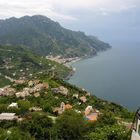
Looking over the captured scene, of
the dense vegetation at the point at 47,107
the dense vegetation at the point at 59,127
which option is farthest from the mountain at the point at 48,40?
the dense vegetation at the point at 59,127

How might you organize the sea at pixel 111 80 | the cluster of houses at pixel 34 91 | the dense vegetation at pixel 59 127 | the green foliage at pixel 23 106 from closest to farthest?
the dense vegetation at pixel 59 127, the green foliage at pixel 23 106, the cluster of houses at pixel 34 91, the sea at pixel 111 80

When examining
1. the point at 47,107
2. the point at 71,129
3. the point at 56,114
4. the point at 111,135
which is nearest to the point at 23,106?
the point at 47,107

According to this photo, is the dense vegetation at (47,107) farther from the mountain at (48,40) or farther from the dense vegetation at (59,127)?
the mountain at (48,40)

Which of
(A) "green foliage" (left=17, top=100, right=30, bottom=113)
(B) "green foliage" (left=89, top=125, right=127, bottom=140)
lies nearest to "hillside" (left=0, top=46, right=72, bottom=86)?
(A) "green foliage" (left=17, top=100, right=30, bottom=113)

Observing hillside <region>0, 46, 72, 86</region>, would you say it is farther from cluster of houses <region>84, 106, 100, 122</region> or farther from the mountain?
cluster of houses <region>84, 106, 100, 122</region>

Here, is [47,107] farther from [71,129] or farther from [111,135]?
[111,135]
